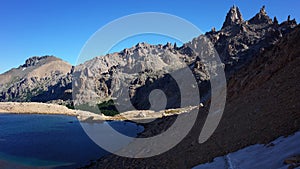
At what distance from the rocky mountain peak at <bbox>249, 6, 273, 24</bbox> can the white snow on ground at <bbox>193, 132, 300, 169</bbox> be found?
17640 cm

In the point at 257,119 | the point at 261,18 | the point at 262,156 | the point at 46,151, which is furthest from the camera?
the point at 261,18

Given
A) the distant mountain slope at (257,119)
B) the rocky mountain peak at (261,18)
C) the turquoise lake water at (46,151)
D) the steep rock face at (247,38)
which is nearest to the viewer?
the distant mountain slope at (257,119)

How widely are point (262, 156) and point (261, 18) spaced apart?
184608 mm

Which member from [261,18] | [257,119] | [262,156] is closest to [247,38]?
[261,18]

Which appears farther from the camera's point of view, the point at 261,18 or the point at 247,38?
the point at 261,18

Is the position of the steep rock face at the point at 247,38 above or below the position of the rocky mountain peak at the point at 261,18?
below

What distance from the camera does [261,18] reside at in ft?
582

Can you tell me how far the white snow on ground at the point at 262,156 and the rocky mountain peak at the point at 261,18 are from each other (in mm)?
176402

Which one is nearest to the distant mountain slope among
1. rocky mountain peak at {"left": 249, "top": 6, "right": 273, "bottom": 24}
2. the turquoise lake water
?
the turquoise lake water

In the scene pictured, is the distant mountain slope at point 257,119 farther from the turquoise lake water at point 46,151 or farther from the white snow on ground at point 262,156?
the turquoise lake water at point 46,151

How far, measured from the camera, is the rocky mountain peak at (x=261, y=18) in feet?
568

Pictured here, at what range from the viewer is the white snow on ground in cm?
1116

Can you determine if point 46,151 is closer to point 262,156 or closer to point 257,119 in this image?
point 257,119

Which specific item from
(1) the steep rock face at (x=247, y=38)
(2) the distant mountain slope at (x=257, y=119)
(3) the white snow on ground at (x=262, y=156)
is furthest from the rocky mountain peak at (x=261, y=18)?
(3) the white snow on ground at (x=262, y=156)
